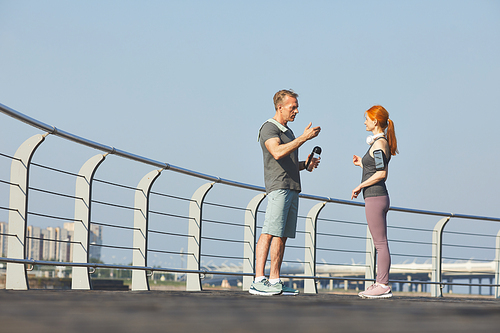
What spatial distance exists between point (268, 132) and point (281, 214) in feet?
1.58

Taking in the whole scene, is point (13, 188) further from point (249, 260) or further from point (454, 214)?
point (454, 214)

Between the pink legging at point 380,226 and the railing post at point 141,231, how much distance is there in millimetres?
1405

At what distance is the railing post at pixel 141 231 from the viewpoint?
3762 millimetres

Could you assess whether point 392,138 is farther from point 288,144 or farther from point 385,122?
point 288,144

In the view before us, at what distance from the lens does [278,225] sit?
335 cm

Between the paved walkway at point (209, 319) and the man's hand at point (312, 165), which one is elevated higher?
the man's hand at point (312, 165)

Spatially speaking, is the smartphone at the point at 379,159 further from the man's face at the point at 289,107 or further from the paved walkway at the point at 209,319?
the paved walkway at the point at 209,319

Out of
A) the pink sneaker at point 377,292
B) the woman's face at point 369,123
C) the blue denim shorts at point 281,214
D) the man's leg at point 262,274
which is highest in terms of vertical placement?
the woman's face at point 369,123

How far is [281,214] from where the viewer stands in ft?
11.0

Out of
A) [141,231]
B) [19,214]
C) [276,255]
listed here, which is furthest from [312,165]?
[19,214]

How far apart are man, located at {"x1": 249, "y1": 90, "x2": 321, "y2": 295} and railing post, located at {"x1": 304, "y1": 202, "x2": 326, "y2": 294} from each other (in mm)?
1418

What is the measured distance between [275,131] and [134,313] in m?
1.98

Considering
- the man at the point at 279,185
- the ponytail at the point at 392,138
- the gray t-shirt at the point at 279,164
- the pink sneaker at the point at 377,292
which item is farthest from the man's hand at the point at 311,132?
the pink sneaker at the point at 377,292

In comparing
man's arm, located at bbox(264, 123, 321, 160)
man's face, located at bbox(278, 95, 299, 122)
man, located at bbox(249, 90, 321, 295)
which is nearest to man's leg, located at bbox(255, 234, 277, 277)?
man, located at bbox(249, 90, 321, 295)
